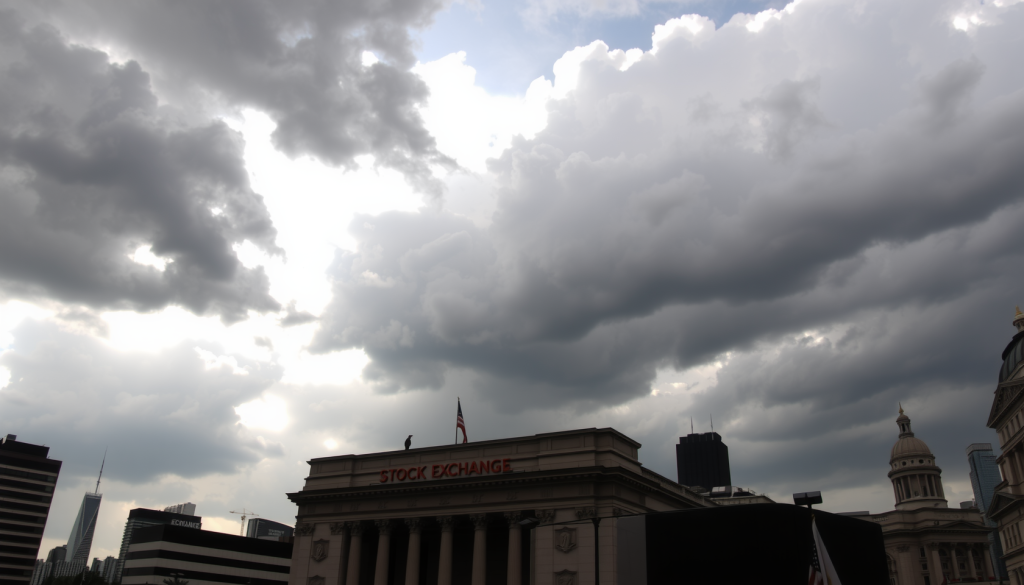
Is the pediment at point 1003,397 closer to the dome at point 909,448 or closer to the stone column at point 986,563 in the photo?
the stone column at point 986,563

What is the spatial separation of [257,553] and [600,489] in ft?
447

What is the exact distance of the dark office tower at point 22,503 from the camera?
17825cm

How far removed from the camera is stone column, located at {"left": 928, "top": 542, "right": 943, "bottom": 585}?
12506 centimetres

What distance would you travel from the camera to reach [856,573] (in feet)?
144

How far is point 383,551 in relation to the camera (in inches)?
2389

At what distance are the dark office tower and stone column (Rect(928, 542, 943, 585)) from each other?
721 feet

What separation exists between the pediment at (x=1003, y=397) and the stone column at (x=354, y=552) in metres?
82.2

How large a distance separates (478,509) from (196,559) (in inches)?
4793

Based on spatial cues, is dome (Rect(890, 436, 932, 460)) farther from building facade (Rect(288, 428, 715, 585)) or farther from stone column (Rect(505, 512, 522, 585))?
stone column (Rect(505, 512, 522, 585))

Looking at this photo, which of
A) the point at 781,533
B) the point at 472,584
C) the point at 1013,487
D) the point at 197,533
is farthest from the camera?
the point at 197,533

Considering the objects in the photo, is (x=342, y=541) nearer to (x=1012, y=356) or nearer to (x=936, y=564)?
(x=1012, y=356)

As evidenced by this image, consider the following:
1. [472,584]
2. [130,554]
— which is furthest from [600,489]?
[130,554]

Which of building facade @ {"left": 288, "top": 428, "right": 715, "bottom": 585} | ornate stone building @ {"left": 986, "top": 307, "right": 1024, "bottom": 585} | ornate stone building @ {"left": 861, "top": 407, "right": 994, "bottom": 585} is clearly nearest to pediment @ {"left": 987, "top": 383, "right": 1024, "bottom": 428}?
ornate stone building @ {"left": 986, "top": 307, "right": 1024, "bottom": 585}

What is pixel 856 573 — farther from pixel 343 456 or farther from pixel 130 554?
pixel 130 554
